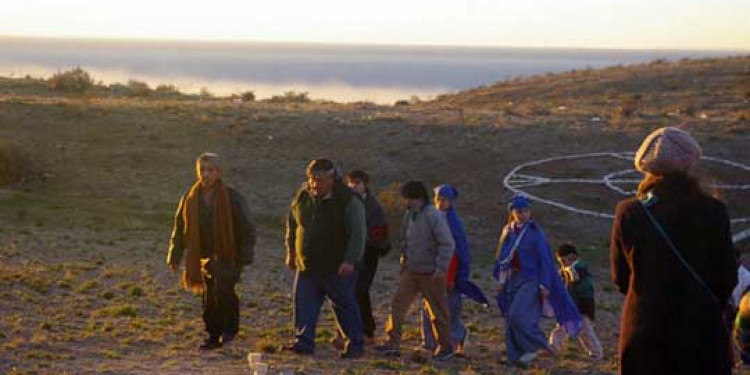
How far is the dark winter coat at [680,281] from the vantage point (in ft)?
17.7

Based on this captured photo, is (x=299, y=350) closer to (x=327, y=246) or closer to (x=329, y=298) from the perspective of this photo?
(x=329, y=298)

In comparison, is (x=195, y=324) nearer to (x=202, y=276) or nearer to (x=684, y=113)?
(x=202, y=276)

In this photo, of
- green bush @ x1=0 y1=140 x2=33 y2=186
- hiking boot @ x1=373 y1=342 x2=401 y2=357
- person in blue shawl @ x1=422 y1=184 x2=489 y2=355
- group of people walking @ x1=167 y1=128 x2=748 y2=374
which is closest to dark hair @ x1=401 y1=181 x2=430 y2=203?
group of people walking @ x1=167 y1=128 x2=748 y2=374

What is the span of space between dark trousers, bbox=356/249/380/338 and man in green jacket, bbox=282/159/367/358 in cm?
83

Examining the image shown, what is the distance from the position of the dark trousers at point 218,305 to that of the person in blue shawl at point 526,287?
231cm

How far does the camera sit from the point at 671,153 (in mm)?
5473

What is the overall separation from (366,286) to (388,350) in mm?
684

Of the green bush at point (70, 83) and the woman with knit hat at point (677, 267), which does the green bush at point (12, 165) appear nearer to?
the green bush at point (70, 83)

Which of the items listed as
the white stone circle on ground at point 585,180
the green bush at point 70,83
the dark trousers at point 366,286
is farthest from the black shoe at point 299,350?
the green bush at point 70,83

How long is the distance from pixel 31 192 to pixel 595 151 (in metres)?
10.9

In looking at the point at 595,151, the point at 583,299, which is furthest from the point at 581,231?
the point at 583,299

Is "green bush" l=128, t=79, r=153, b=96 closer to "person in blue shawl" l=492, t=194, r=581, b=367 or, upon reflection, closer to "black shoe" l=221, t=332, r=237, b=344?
"black shoe" l=221, t=332, r=237, b=344

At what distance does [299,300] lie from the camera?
9719 millimetres

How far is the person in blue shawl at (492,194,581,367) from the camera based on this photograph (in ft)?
32.1
